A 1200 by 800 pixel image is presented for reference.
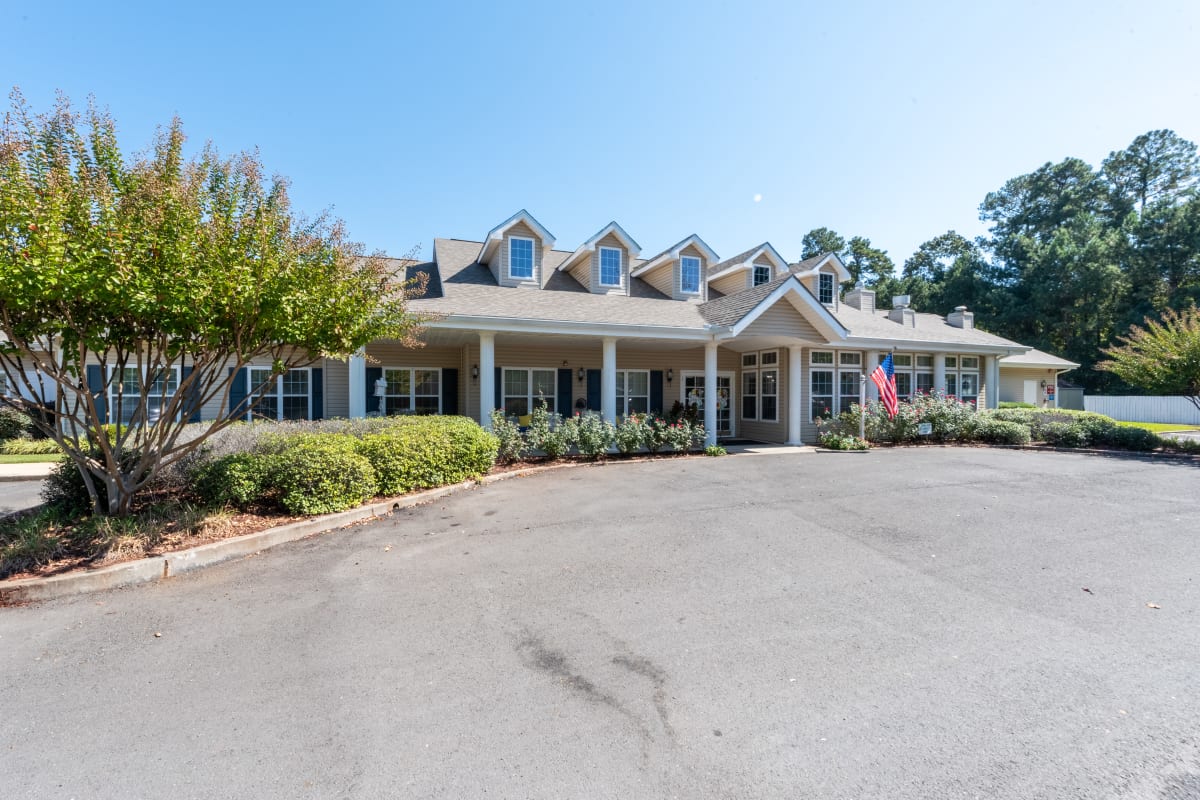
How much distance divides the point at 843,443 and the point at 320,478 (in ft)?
42.0

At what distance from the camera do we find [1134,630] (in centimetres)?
406

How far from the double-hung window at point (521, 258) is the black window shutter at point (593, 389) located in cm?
331

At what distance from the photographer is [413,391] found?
1473cm

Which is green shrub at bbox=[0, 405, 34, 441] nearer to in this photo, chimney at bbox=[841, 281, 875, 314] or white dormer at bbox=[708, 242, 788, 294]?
white dormer at bbox=[708, 242, 788, 294]

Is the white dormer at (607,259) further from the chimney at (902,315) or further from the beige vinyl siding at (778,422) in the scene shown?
the chimney at (902,315)

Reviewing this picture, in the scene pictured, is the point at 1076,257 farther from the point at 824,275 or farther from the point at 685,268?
the point at 685,268

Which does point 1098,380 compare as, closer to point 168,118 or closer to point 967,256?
point 967,256

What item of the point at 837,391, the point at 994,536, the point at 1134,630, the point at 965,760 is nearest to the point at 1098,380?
the point at 837,391

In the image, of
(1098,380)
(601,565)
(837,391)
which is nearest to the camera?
(601,565)

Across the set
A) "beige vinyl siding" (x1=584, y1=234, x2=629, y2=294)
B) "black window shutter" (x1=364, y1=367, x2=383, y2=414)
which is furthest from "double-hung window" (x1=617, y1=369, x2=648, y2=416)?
"black window shutter" (x1=364, y1=367, x2=383, y2=414)

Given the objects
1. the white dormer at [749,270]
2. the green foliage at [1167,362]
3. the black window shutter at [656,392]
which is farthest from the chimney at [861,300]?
the black window shutter at [656,392]

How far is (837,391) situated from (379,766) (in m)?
16.9

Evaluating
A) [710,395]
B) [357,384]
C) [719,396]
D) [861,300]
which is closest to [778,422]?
[719,396]

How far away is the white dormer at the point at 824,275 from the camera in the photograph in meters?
18.6
